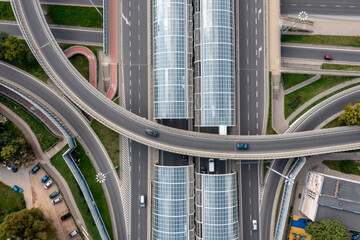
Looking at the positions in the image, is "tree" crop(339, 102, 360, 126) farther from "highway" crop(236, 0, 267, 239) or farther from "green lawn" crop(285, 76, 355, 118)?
"highway" crop(236, 0, 267, 239)

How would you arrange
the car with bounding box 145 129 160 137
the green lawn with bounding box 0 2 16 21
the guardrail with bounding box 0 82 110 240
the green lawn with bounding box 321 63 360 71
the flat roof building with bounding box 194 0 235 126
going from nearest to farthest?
the car with bounding box 145 129 160 137, the guardrail with bounding box 0 82 110 240, the flat roof building with bounding box 194 0 235 126, the green lawn with bounding box 0 2 16 21, the green lawn with bounding box 321 63 360 71

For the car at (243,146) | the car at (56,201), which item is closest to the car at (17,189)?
the car at (56,201)

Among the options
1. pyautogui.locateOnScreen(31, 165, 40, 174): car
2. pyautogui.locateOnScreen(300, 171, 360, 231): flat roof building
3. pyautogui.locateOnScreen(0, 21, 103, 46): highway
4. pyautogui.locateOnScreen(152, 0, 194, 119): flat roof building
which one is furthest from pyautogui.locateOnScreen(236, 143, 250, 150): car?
pyautogui.locateOnScreen(31, 165, 40, 174): car

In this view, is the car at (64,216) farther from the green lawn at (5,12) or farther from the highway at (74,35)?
the green lawn at (5,12)

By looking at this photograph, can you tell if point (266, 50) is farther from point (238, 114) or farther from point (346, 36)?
point (346, 36)

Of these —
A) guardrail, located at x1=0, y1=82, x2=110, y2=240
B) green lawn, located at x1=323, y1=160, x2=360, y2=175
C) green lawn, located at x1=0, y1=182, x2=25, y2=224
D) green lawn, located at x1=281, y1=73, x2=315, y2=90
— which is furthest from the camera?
green lawn, located at x1=281, y1=73, x2=315, y2=90

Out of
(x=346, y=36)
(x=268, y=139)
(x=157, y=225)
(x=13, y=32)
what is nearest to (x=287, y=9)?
(x=346, y=36)
